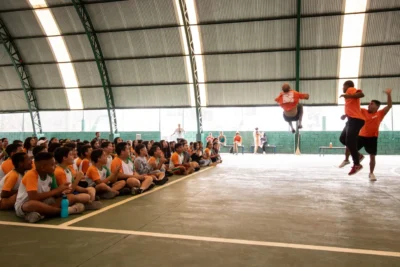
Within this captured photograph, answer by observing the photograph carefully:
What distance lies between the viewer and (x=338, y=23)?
15.2 m

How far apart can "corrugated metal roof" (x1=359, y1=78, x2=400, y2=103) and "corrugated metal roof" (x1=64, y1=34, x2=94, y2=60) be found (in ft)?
49.4

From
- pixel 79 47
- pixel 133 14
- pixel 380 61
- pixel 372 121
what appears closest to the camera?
pixel 372 121

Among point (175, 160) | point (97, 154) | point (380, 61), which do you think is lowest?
point (175, 160)

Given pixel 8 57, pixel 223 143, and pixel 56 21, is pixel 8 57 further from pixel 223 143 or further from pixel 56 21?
pixel 223 143

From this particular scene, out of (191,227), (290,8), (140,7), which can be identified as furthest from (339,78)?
(191,227)

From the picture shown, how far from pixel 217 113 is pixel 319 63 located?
10.0 meters

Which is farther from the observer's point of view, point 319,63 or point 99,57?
point 99,57

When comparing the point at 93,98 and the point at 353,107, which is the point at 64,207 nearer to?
the point at 353,107

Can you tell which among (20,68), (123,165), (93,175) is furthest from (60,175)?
(20,68)

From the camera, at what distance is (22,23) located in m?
17.9

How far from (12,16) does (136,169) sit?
625 inches

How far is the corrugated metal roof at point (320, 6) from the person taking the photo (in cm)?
1473

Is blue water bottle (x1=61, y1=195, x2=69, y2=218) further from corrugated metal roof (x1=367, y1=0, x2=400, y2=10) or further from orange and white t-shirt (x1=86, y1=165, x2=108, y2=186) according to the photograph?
corrugated metal roof (x1=367, y1=0, x2=400, y2=10)

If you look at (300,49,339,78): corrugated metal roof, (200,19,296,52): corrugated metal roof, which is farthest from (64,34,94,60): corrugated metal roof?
(300,49,339,78): corrugated metal roof
